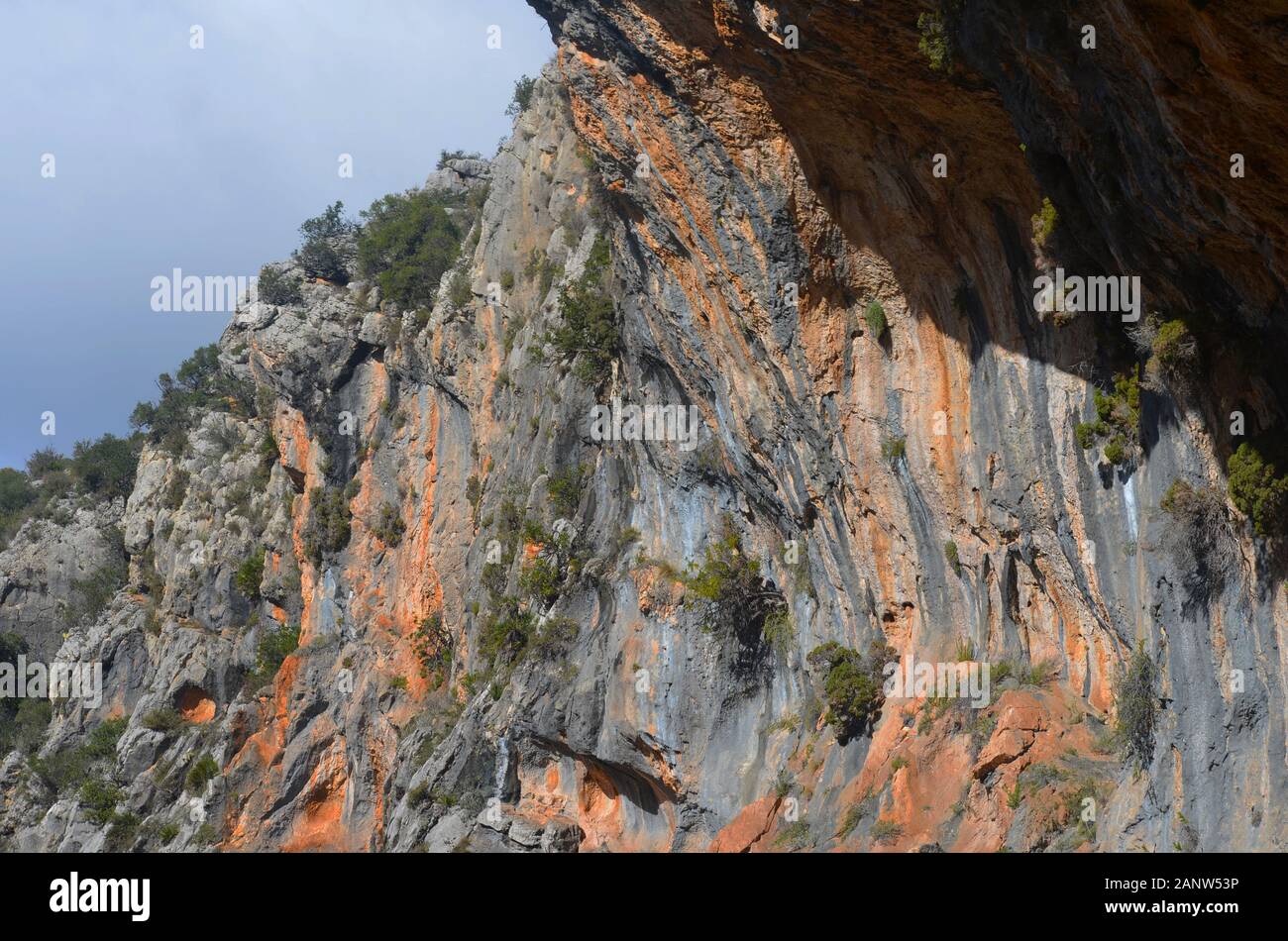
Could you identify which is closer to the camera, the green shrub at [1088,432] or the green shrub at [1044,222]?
the green shrub at [1044,222]

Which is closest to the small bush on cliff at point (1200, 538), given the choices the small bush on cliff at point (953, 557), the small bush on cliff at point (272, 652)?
the small bush on cliff at point (953, 557)

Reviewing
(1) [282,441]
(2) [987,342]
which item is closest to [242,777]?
(1) [282,441]

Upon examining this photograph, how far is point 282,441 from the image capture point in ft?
138

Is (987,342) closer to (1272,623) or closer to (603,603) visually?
(1272,623)

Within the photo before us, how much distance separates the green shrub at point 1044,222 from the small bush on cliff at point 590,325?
50.2 feet

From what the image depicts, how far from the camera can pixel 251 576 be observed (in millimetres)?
43781

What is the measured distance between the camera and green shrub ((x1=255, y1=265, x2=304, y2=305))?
45625 millimetres

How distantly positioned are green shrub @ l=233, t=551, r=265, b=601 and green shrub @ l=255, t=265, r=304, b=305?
34.4 feet

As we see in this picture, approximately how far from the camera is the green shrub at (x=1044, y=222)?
14539mm

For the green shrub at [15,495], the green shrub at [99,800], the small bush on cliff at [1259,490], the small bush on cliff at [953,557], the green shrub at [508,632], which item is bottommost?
the green shrub at [99,800]

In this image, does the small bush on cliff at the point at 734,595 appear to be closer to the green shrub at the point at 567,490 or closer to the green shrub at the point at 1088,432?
the green shrub at the point at 567,490

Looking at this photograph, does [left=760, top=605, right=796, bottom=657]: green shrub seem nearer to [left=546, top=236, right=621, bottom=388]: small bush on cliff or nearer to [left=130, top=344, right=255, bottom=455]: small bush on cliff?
[left=546, top=236, right=621, bottom=388]: small bush on cliff

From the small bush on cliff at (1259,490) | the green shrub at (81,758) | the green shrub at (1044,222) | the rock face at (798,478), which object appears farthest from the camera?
the green shrub at (81,758)

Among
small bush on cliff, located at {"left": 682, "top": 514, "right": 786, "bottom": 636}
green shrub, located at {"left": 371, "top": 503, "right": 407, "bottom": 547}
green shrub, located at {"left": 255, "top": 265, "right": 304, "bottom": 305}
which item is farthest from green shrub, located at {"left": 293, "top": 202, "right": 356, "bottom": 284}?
small bush on cliff, located at {"left": 682, "top": 514, "right": 786, "bottom": 636}
